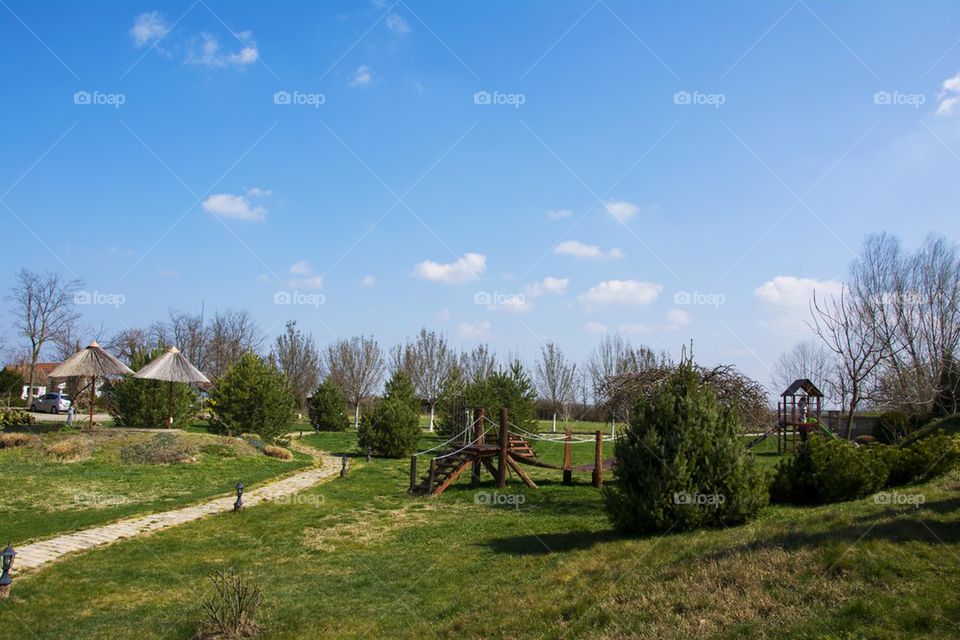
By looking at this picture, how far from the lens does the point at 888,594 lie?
5137 millimetres

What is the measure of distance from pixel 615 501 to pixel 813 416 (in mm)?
20113

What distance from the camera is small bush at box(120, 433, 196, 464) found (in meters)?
18.2

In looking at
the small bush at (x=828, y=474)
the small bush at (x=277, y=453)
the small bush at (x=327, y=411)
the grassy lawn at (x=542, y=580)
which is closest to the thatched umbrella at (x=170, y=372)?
the small bush at (x=277, y=453)

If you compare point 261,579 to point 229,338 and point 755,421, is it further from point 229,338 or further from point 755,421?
point 229,338

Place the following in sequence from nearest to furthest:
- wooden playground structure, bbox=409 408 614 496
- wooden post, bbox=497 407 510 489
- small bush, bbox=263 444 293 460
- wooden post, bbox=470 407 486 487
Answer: wooden playground structure, bbox=409 408 614 496 < wooden post, bbox=497 407 510 489 < wooden post, bbox=470 407 486 487 < small bush, bbox=263 444 293 460

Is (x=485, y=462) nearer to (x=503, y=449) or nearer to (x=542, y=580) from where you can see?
(x=503, y=449)

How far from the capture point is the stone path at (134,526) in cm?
919

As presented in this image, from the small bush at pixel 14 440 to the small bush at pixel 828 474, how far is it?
63.5ft

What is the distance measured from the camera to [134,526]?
11.2 meters

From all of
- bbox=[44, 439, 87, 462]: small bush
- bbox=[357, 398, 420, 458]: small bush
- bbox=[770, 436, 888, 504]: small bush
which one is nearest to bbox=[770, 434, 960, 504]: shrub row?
bbox=[770, 436, 888, 504]: small bush

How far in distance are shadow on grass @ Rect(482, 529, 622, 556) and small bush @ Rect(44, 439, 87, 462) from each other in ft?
44.4

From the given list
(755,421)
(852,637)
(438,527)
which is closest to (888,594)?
(852,637)

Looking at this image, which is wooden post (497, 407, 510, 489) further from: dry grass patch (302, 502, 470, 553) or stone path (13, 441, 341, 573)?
stone path (13, 441, 341, 573)

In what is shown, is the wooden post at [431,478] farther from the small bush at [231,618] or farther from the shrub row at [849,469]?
the small bush at [231,618]
